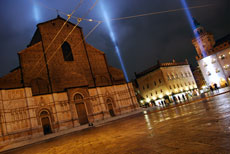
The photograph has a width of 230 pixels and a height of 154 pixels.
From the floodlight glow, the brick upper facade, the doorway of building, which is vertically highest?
the brick upper facade

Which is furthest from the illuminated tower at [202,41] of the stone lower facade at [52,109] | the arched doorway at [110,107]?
the arched doorway at [110,107]

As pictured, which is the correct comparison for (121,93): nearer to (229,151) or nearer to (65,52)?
(65,52)

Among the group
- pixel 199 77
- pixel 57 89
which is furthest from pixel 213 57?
pixel 57 89

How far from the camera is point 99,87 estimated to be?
29516mm

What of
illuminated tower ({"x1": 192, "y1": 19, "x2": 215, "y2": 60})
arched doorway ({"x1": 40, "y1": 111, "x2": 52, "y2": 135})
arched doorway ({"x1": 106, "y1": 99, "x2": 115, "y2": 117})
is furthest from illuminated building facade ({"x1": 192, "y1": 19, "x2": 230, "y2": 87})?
arched doorway ({"x1": 40, "y1": 111, "x2": 52, "y2": 135})

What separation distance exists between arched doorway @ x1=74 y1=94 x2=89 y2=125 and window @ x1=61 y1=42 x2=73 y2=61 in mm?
7376

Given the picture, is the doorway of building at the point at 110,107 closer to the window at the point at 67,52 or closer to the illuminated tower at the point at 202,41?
the window at the point at 67,52

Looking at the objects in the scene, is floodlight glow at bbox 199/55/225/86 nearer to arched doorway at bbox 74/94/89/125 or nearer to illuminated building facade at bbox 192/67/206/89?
illuminated building facade at bbox 192/67/206/89

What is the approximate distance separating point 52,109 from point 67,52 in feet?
36.1

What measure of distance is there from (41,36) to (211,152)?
96.6 feet

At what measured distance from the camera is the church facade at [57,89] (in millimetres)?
20703

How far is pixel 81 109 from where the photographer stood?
26.4 m

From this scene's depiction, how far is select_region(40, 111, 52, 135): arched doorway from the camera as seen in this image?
74.4 ft

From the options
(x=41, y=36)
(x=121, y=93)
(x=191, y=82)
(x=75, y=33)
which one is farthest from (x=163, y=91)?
(x=41, y=36)
